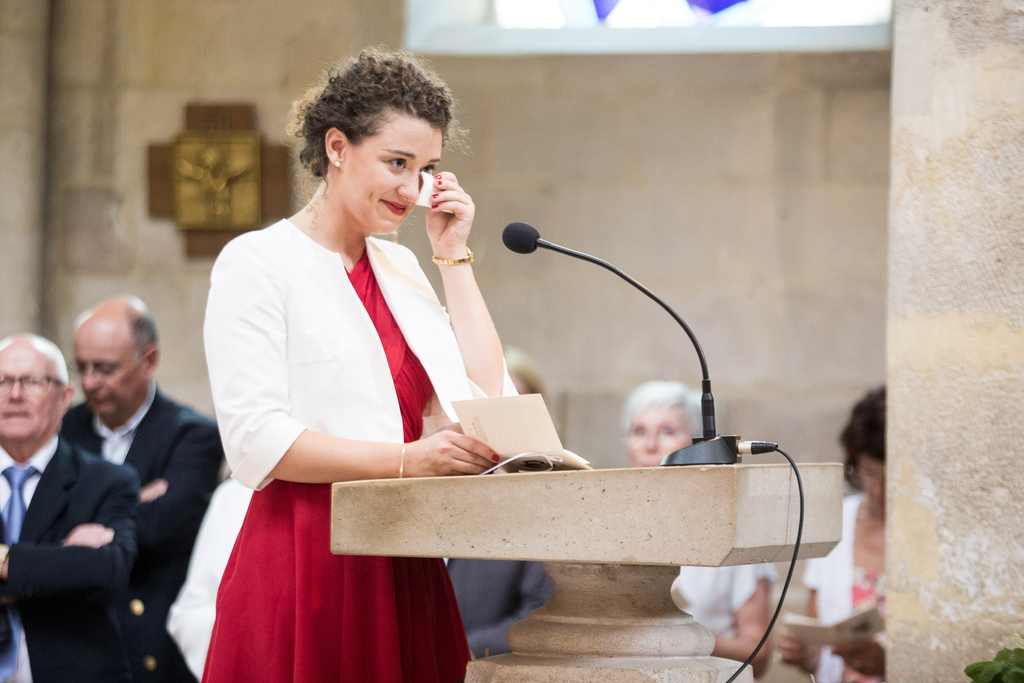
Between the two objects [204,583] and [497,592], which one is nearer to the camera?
[497,592]

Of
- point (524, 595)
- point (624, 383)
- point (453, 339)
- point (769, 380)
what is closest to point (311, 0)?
point (624, 383)

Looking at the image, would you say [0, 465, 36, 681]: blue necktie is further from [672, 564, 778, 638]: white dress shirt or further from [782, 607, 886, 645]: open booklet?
[782, 607, 886, 645]: open booklet

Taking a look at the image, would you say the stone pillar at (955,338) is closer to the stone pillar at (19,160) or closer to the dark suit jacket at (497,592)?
the dark suit jacket at (497,592)

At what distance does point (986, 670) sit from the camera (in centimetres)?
205

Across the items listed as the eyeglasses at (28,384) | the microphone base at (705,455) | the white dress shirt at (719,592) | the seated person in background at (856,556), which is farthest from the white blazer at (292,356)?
the seated person in background at (856,556)

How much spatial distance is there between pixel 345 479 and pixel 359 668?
34cm

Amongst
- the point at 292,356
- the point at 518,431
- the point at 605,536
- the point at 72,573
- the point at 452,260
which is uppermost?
the point at 452,260

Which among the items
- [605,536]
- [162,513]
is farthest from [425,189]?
[162,513]

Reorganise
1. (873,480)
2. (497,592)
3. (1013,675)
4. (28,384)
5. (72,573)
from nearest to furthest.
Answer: (1013,675) → (72,573) → (28,384) → (497,592) → (873,480)

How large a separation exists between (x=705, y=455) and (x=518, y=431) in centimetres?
29

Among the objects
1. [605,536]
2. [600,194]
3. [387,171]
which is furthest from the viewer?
[600,194]

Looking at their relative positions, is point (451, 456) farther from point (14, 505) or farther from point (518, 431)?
point (14, 505)

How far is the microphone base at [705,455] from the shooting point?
1690 millimetres

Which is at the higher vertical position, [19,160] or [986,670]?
→ [19,160]
